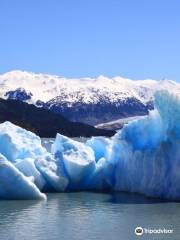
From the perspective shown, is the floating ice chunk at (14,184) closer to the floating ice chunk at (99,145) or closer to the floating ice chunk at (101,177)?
the floating ice chunk at (101,177)

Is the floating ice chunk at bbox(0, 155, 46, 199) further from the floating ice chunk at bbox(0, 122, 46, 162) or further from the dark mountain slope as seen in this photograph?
the dark mountain slope

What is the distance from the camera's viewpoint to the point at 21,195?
20.1m

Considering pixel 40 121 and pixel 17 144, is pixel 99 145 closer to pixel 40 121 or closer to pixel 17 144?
pixel 17 144

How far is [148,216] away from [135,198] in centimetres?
350

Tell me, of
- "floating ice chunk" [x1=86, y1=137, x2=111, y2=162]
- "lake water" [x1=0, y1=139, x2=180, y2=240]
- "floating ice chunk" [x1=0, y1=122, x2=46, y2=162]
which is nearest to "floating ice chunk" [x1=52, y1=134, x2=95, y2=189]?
"floating ice chunk" [x1=0, y1=122, x2=46, y2=162]

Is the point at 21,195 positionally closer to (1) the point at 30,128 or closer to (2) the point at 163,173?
(2) the point at 163,173

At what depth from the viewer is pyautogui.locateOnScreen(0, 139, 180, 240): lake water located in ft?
49.0

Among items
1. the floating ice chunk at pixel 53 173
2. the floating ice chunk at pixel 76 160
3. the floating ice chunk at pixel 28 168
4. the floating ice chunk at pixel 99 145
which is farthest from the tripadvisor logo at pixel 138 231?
the floating ice chunk at pixel 99 145

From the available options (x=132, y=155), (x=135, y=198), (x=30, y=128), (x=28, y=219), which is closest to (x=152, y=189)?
(x=135, y=198)

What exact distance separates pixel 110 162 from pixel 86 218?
6681 mm

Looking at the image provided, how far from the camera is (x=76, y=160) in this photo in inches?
905

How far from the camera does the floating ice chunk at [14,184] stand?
19.9m

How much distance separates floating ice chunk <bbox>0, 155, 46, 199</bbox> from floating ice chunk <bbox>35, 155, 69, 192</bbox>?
2.11 metres

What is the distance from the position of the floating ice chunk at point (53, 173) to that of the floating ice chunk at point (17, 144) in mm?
1075
